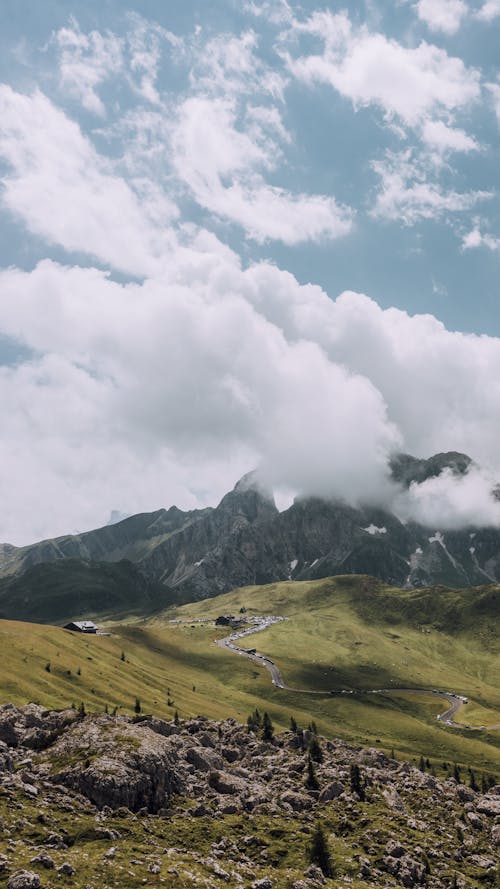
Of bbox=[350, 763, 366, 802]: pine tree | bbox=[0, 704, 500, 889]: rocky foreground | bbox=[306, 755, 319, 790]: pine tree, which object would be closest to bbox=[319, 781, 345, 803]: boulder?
bbox=[0, 704, 500, 889]: rocky foreground

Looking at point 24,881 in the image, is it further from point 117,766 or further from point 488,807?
point 488,807

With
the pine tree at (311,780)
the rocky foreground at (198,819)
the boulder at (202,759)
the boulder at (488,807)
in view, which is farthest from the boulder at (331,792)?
the boulder at (488,807)

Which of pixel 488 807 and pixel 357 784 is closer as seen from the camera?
pixel 357 784

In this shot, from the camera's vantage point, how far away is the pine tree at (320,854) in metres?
52.4

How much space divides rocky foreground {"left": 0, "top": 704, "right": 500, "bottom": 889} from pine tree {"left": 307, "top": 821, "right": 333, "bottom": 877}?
769mm

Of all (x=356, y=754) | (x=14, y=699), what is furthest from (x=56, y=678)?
(x=356, y=754)

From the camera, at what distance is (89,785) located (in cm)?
5606

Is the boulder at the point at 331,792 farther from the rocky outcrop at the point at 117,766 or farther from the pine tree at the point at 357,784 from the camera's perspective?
the rocky outcrop at the point at 117,766

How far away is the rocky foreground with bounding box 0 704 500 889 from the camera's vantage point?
4422cm

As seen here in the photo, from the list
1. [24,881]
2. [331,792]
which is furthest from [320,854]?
[24,881]

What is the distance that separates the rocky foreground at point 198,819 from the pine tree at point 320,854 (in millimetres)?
769

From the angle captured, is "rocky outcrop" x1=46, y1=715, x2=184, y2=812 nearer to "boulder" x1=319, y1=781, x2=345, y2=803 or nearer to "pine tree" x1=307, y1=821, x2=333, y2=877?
"pine tree" x1=307, y1=821, x2=333, y2=877

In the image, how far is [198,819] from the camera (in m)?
57.5

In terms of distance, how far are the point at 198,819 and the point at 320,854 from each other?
41.6 feet
